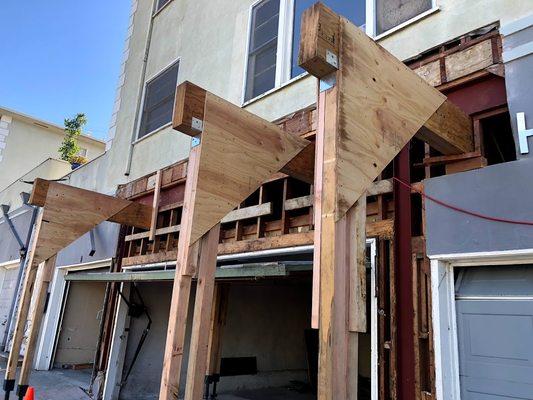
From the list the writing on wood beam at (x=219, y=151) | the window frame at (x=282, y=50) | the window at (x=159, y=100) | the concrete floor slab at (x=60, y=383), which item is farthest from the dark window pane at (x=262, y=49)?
the concrete floor slab at (x=60, y=383)

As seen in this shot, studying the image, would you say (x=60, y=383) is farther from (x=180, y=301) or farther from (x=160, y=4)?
(x=160, y=4)

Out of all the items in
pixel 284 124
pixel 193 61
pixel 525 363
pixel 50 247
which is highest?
pixel 193 61

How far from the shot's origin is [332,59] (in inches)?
85.2

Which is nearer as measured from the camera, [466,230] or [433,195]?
[466,230]

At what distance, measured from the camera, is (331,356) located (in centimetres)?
194

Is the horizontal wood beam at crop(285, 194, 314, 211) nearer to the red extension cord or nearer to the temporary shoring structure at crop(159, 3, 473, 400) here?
the red extension cord

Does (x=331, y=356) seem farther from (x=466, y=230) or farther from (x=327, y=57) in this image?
(x=466, y=230)

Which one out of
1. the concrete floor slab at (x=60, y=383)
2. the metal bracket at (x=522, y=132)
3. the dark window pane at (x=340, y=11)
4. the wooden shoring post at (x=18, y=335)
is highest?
the dark window pane at (x=340, y=11)

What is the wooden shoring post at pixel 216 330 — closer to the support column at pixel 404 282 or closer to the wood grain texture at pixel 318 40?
the support column at pixel 404 282

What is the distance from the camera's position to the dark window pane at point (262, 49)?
6312mm

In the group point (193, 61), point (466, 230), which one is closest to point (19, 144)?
point (193, 61)

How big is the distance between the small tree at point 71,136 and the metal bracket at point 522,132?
59.6ft

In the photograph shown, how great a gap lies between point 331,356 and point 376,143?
3.73ft

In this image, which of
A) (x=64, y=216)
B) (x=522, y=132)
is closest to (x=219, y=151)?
(x=522, y=132)
